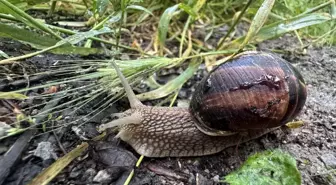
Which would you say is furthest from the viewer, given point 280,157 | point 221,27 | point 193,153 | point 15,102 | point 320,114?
point 221,27

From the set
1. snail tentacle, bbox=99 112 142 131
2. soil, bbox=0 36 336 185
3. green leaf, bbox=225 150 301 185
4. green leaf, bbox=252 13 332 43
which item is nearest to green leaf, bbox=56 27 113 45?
soil, bbox=0 36 336 185

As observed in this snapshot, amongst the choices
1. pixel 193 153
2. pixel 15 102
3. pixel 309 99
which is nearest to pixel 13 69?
pixel 15 102

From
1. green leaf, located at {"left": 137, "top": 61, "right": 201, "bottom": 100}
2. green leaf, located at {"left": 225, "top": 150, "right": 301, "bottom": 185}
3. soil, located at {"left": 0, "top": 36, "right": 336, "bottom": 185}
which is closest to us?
green leaf, located at {"left": 225, "top": 150, "right": 301, "bottom": 185}

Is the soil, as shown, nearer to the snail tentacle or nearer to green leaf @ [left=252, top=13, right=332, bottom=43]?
the snail tentacle

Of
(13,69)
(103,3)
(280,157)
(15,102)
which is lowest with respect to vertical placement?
(280,157)

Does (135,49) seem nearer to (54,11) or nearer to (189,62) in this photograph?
(189,62)

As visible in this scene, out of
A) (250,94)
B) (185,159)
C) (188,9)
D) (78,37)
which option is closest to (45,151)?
(78,37)

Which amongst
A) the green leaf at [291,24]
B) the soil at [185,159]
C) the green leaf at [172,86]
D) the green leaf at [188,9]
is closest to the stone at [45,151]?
the soil at [185,159]
